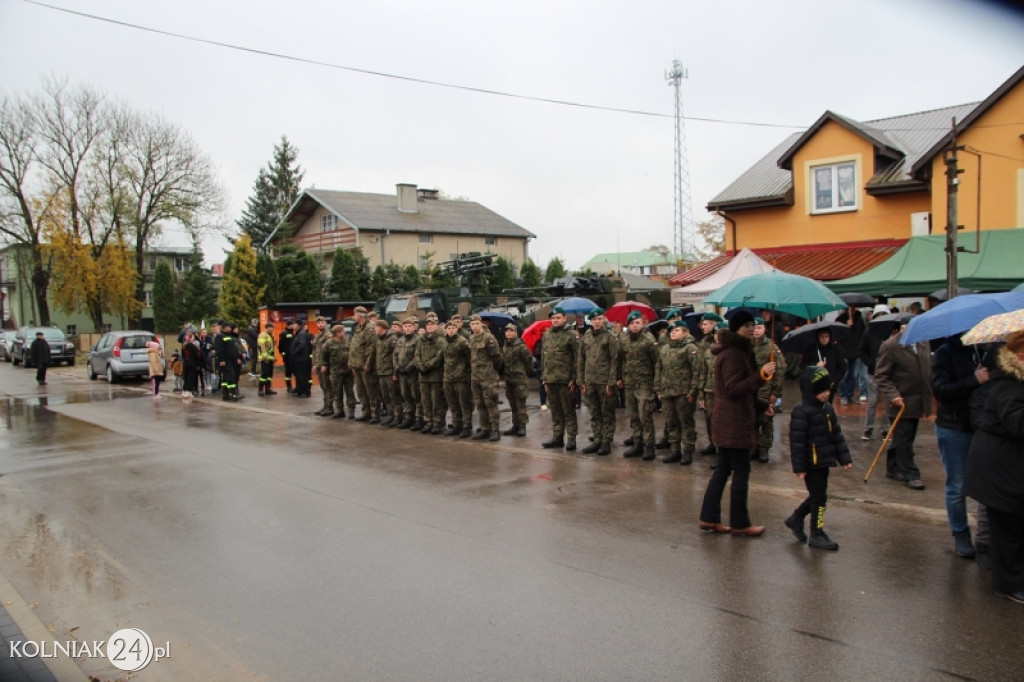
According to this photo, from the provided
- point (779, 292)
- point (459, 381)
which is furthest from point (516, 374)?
point (779, 292)

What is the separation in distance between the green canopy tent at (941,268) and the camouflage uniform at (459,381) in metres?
8.79

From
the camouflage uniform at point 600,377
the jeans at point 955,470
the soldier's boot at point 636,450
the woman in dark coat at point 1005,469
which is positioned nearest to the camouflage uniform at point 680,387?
the soldier's boot at point 636,450

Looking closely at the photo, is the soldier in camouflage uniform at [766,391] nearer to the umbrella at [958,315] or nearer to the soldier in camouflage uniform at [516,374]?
the umbrella at [958,315]

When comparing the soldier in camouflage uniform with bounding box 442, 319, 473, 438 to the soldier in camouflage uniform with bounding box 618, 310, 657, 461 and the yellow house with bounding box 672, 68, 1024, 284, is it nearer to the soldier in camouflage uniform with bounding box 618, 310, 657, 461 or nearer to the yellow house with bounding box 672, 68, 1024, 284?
the soldier in camouflage uniform with bounding box 618, 310, 657, 461

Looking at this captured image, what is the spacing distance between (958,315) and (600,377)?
4.96m

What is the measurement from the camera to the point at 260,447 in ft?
38.9

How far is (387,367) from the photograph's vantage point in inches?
547

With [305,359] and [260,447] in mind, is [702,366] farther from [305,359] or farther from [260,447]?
[305,359]

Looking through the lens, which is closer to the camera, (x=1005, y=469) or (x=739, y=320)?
(x=1005, y=469)

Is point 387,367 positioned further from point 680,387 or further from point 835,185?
point 835,185

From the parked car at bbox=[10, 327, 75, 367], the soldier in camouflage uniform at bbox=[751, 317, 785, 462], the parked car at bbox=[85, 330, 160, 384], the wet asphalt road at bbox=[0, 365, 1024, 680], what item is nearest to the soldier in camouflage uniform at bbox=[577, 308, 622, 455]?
the wet asphalt road at bbox=[0, 365, 1024, 680]

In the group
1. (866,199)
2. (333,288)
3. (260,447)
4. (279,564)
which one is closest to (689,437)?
(279,564)

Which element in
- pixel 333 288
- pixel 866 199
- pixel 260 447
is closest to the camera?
pixel 260 447

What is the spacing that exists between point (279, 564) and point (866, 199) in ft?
65.1
